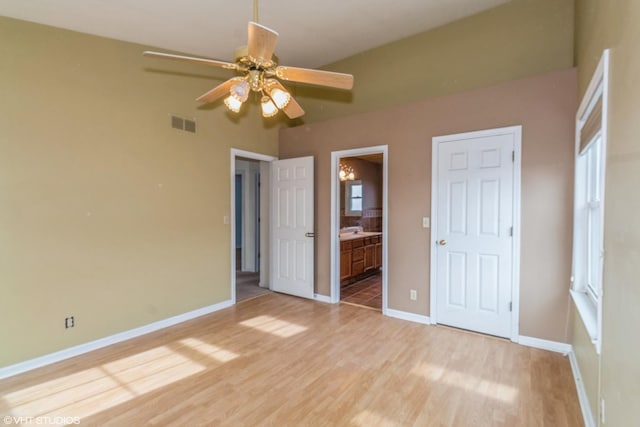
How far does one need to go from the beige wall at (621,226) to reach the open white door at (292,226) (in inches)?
128

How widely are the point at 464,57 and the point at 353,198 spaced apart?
3.73m

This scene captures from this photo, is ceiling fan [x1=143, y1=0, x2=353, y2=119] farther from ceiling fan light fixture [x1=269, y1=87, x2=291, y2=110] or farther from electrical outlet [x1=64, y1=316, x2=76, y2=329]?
electrical outlet [x1=64, y1=316, x2=76, y2=329]

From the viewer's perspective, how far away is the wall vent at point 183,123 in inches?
139

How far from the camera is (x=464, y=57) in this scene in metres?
3.57

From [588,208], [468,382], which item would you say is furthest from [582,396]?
[588,208]

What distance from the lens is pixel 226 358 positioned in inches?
108

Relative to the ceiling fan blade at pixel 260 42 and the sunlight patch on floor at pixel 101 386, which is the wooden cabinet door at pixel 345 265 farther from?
the ceiling fan blade at pixel 260 42

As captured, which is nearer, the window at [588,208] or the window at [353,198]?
the window at [588,208]

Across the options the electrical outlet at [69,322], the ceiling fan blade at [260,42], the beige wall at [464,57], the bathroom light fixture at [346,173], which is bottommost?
the electrical outlet at [69,322]

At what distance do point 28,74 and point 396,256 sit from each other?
3978mm

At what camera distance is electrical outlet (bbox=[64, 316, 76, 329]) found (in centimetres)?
278

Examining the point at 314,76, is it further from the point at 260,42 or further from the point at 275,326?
the point at 275,326

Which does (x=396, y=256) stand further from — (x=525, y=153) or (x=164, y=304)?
(x=164, y=304)

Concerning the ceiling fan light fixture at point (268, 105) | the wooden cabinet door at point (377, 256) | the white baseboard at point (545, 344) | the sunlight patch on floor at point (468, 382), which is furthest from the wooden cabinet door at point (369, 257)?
the ceiling fan light fixture at point (268, 105)
